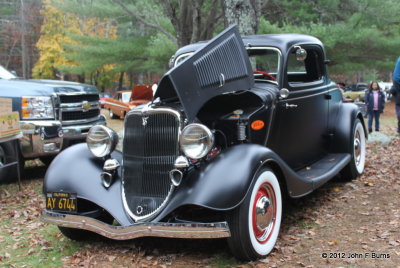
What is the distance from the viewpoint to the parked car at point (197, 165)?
3521mm

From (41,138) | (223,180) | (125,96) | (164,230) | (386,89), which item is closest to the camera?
(164,230)

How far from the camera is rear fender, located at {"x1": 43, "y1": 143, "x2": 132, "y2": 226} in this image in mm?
3854

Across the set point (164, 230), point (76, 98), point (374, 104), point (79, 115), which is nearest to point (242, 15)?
point (76, 98)

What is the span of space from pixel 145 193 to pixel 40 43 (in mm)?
34765

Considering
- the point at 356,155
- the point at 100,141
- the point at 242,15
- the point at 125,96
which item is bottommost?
the point at 356,155

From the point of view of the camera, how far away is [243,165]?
11.8 feet

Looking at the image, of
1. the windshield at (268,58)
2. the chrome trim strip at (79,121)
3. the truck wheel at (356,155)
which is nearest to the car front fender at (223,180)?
the windshield at (268,58)

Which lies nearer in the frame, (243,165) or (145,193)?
(243,165)

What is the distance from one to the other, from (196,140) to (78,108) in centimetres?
426

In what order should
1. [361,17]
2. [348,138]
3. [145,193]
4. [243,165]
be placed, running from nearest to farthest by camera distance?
1. [243,165]
2. [145,193]
3. [348,138]
4. [361,17]

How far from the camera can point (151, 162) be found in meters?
3.87

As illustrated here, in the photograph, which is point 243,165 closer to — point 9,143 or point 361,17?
point 9,143

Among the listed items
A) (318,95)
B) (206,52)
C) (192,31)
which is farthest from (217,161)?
(192,31)

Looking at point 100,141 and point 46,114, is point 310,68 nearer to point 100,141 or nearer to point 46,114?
point 100,141
